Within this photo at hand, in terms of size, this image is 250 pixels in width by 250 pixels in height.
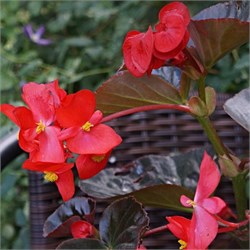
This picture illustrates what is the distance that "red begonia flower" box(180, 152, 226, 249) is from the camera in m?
0.61

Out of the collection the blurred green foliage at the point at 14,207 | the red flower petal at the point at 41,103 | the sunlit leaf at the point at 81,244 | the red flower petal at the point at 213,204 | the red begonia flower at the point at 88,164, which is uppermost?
the red flower petal at the point at 41,103

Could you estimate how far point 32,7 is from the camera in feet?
5.79

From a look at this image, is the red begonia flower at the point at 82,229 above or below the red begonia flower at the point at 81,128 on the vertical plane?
below

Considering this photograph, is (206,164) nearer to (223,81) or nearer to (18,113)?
(18,113)

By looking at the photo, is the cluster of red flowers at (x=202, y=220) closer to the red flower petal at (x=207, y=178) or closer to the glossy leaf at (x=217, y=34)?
the red flower petal at (x=207, y=178)

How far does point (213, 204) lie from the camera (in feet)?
2.07

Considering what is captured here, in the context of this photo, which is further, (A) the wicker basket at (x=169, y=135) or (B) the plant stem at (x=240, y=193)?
(A) the wicker basket at (x=169, y=135)

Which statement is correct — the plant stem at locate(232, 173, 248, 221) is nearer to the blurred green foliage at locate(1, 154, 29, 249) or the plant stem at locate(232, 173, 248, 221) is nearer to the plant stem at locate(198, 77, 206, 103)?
the plant stem at locate(198, 77, 206, 103)

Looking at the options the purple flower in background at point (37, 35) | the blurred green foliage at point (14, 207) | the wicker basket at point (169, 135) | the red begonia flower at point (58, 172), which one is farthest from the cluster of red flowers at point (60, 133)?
the purple flower in background at point (37, 35)

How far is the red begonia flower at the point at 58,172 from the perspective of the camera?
2.02ft

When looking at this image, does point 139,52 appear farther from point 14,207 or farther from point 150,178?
point 14,207

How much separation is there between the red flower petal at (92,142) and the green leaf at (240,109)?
0.12 m

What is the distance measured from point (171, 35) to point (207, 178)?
0.15 m

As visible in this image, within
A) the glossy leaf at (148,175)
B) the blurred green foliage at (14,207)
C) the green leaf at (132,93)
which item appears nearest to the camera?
the green leaf at (132,93)
